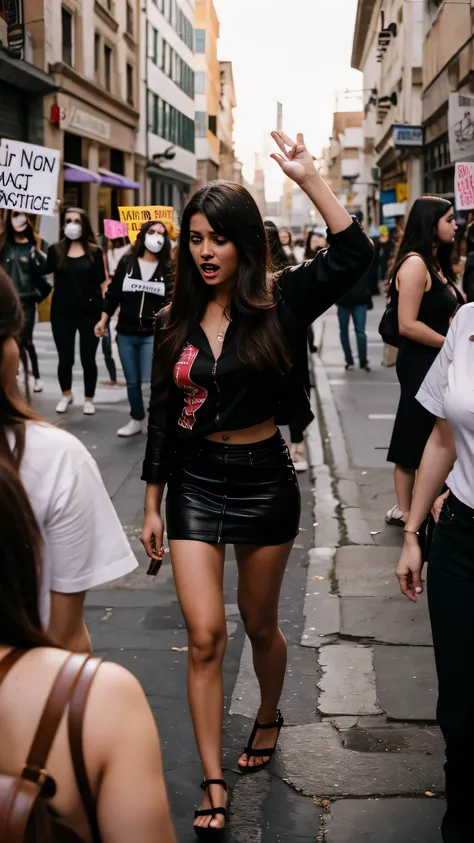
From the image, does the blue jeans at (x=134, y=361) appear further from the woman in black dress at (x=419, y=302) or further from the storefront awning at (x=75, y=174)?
the storefront awning at (x=75, y=174)

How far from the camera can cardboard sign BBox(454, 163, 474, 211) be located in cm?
1038

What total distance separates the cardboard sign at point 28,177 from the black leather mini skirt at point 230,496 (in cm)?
818

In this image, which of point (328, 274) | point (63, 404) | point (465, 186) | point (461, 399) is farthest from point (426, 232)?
point (63, 404)

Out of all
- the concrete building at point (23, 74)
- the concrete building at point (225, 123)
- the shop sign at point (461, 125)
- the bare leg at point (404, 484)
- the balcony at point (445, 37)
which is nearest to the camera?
the bare leg at point (404, 484)

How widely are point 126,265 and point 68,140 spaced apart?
67.1ft

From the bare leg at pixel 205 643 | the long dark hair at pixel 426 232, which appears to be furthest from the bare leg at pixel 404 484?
the bare leg at pixel 205 643

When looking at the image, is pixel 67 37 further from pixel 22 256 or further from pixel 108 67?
pixel 22 256

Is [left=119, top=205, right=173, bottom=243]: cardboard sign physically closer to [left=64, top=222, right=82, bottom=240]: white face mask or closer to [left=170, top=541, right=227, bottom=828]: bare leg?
[left=64, top=222, right=82, bottom=240]: white face mask

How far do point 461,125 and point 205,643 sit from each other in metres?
13.3

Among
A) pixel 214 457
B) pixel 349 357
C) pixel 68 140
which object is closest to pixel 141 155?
pixel 68 140

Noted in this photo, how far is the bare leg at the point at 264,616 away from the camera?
375 cm

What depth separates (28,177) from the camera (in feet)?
38.0

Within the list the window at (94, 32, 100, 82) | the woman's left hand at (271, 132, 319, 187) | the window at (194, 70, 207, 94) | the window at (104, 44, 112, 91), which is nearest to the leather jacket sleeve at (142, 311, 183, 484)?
the woman's left hand at (271, 132, 319, 187)

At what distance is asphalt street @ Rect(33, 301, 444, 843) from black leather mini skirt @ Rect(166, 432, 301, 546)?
2.96 feet
